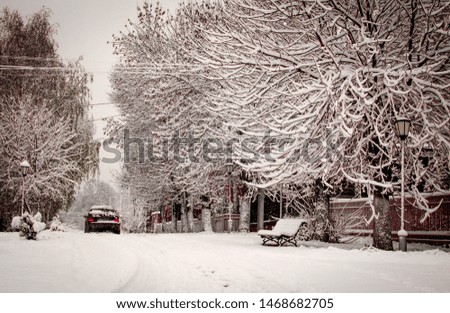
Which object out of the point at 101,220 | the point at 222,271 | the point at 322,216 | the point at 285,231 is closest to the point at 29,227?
the point at 101,220

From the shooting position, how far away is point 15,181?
1952 centimetres

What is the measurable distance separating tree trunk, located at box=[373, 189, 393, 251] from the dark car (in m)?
11.4

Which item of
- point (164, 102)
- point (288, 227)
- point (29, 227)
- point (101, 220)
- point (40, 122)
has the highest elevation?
point (164, 102)

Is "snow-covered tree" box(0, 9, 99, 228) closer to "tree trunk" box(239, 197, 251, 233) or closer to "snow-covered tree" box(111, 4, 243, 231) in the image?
"snow-covered tree" box(111, 4, 243, 231)

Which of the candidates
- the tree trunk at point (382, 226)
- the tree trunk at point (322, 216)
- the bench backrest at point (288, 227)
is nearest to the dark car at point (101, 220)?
the bench backrest at point (288, 227)

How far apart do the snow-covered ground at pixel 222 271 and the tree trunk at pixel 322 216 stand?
368 centimetres

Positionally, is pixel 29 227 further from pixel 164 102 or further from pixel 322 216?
pixel 322 216

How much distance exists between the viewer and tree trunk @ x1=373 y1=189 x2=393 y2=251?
10031 millimetres

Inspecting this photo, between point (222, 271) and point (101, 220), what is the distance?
39.9 feet

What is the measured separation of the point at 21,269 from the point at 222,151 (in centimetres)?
965

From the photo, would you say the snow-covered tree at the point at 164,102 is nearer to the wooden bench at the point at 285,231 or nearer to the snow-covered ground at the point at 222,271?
the wooden bench at the point at 285,231

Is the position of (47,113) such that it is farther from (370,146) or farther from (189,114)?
(370,146)

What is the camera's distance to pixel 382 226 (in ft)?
33.2
